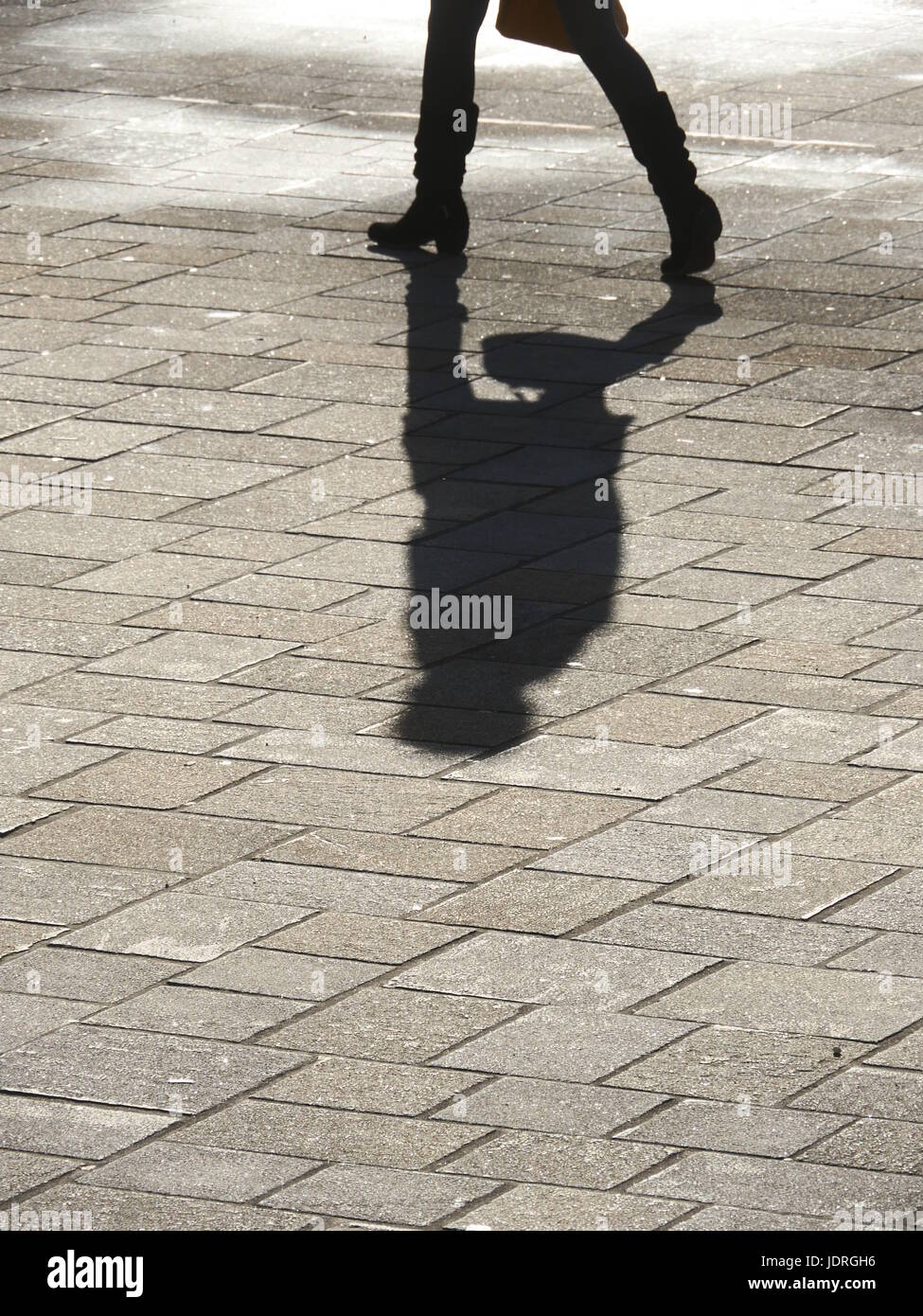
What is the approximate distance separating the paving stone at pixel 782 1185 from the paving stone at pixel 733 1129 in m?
0.05

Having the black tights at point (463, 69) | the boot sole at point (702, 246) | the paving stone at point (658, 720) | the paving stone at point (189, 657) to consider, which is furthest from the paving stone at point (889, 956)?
the black tights at point (463, 69)

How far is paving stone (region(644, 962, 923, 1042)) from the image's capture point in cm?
477

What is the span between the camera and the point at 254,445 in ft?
26.3

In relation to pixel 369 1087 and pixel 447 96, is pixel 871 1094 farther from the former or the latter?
pixel 447 96

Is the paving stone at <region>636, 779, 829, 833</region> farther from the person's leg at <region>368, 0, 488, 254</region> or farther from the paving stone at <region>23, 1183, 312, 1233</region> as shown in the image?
the person's leg at <region>368, 0, 488, 254</region>

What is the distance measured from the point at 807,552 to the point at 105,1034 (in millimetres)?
3050

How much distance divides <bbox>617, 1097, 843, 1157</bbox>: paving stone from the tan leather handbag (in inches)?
239

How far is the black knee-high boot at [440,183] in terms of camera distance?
9.77 meters

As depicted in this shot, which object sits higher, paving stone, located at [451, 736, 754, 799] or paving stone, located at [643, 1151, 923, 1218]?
paving stone, located at [451, 736, 754, 799]

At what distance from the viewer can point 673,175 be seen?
31.1 feet

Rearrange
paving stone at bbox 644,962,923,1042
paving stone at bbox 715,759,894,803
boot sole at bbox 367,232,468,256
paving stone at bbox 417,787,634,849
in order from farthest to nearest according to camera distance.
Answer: boot sole at bbox 367,232,468,256
paving stone at bbox 715,759,894,803
paving stone at bbox 417,787,634,849
paving stone at bbox 644,962,923,1042

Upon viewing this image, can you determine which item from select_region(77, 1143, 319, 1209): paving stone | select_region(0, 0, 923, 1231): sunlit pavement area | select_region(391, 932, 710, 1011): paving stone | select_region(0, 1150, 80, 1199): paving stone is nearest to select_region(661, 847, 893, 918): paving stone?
select_region(0, 0, 923, 1231): sunlit pavement area

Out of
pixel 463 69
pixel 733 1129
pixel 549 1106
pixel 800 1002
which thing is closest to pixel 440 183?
pixel 463 69

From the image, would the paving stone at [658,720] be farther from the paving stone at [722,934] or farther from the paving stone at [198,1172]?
the paving stone at [198,1172]
